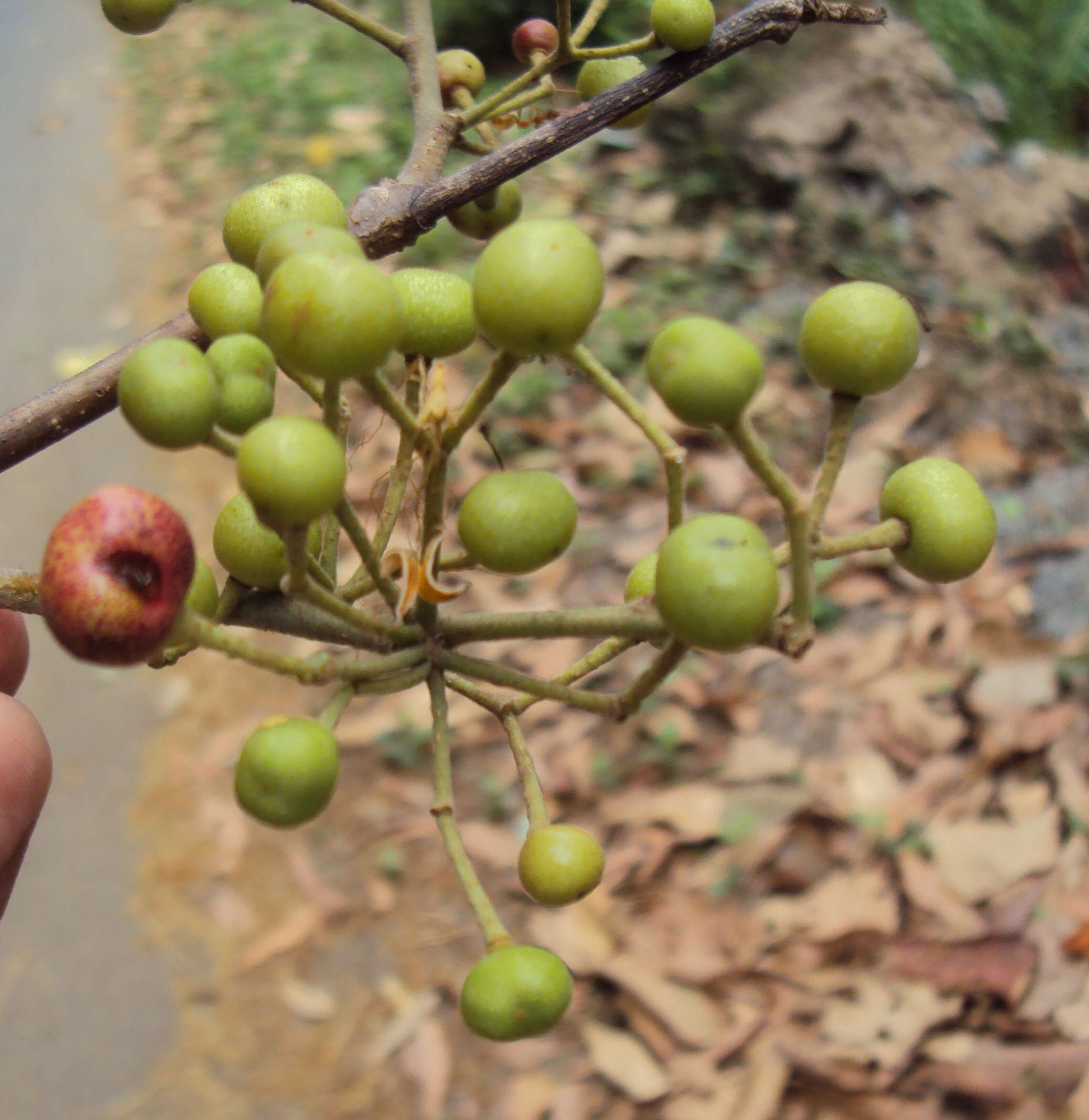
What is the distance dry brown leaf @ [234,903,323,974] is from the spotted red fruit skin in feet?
9.29

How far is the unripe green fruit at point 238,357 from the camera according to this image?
889 mm

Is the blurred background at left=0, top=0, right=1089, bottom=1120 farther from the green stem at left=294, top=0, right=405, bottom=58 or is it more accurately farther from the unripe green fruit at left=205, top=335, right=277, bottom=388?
the unripe green fruit at left=205, top=335, right=277, bottom=388

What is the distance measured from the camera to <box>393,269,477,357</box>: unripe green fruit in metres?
0.99

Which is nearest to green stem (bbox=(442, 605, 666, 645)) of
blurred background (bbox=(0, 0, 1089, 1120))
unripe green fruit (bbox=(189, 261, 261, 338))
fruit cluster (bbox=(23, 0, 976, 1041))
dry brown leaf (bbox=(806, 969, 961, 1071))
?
fruit cluster (bbox=(23, 0, 976, 1041))

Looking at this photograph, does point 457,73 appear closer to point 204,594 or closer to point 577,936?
point 204,594

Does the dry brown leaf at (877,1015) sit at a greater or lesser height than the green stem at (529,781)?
lesser

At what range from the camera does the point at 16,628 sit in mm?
1878

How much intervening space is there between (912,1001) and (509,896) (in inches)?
43.9

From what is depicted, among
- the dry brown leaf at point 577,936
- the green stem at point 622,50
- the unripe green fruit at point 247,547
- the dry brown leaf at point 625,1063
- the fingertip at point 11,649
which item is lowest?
the dry brown leaf at point 625,1063

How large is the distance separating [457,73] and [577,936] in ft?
7.71

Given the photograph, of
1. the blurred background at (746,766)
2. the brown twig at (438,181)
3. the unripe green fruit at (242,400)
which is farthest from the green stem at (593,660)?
the blurred background at (746,766)

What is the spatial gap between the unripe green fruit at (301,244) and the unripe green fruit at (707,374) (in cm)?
23

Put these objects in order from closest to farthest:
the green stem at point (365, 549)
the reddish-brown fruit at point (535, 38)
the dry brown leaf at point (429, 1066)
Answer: the green stem at point (365, 549)
the reddish-brown fruit at point (535, 38)
the dry brown leaf at point (429, 1066)

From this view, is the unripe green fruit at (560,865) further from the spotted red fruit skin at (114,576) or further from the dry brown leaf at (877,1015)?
the dry brown leaf at (877,1015)
